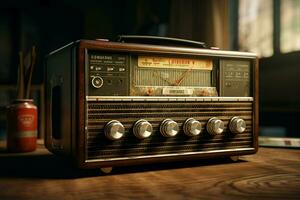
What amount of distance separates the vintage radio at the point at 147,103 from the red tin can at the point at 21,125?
122mm

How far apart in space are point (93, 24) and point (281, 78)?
1.98 metres

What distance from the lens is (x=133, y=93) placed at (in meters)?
0.78

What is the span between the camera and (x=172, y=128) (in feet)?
2.62

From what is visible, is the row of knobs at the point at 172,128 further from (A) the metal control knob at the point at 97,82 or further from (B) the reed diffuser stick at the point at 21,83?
(B) the reed diffuser stick at the point at 21,83

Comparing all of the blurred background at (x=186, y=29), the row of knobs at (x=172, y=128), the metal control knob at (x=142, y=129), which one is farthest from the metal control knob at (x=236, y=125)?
the blurred background at (x=186, y=29)

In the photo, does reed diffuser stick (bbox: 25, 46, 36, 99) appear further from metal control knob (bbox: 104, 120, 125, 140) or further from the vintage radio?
metal control knob (bbox: 104, 120, 125, 140)

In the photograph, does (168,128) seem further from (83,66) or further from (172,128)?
(83,66)

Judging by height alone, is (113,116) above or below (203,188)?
above

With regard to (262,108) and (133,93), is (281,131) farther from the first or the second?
(133,93)

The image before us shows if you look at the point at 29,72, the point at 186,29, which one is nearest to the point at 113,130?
the point at 29,72

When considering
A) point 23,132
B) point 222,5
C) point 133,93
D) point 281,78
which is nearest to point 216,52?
point 133,93

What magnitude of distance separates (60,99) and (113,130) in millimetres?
181

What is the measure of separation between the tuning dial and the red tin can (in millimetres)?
528

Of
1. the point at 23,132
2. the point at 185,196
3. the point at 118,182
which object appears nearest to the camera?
the point at 185,196
